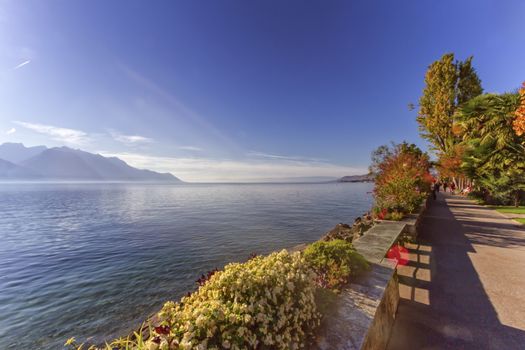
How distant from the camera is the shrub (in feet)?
12.3

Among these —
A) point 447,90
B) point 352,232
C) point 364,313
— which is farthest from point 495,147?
point 364,313

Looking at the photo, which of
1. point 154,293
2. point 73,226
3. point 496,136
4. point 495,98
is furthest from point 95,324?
point 495,98

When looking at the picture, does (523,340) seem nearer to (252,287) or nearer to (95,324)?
(252,287)

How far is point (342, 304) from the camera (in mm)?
3326

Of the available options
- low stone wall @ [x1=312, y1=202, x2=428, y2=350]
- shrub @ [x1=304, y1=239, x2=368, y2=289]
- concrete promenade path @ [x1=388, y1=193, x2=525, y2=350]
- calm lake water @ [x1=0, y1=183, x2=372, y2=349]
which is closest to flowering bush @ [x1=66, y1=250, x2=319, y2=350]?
low stone wall @ [x1=312, y1=202, x2=428, y2=350]

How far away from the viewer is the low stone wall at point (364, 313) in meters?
2.71

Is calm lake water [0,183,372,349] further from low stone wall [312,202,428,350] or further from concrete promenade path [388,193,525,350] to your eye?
concrete promenade path [388,193,525,350]

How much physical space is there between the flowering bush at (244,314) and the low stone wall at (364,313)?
0.87 feet

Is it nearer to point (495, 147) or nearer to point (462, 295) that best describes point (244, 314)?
point (462, 295)

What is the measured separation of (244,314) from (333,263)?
221 cm

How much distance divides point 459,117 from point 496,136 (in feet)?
16.8

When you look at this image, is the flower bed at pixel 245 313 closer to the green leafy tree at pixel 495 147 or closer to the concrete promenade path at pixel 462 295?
the concrete promenade path at pixel 462 295

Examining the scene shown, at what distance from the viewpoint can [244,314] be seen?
2.42m

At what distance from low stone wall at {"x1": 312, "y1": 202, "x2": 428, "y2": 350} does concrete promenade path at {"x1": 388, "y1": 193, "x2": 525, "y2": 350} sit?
52cm
